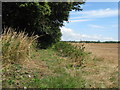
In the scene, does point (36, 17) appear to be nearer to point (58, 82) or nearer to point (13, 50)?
point (13, 50)

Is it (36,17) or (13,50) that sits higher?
(36,17)

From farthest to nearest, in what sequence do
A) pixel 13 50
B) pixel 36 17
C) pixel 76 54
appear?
pixel 36 17, pixel 76 54, pixel 13 50

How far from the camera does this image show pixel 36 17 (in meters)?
9.11

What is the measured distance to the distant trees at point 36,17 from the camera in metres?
8.37

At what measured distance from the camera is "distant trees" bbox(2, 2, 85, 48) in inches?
329

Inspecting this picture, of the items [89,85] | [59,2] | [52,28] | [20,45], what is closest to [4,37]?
[20,45]

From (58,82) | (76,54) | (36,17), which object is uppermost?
(36,17)

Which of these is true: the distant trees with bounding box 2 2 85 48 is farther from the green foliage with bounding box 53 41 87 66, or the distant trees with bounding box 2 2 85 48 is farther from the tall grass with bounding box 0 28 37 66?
the tall grass with bounding box 0 28 37 66

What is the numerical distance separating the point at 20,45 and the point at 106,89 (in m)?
3.24

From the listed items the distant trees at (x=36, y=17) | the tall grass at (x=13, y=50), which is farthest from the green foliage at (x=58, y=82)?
the distant trees at (x=36, y=17)

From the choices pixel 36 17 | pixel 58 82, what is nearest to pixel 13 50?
pixel 58 82

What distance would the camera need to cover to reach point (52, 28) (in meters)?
11.4

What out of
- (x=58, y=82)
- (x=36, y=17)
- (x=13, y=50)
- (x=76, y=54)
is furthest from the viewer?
(x=36, y=17)

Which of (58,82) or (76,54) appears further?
(76,54)
